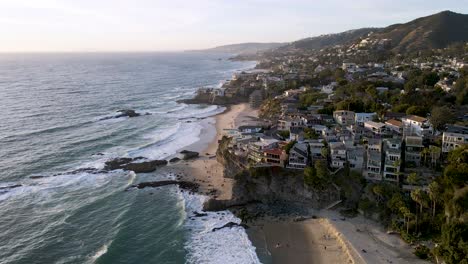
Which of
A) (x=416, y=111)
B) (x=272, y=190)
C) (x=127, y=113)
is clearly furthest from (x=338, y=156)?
(x=127, y=113)

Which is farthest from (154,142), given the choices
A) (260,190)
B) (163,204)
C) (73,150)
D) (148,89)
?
(148,89)

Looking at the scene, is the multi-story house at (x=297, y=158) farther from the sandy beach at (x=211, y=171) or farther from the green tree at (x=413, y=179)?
the green tree at (x=413, y=179)

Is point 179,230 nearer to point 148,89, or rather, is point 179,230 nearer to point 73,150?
point 73,150

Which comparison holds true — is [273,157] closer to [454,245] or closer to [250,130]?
[250,130]

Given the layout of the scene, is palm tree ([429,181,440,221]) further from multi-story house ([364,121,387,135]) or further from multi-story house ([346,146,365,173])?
multi-story house ([364,121,387,135])

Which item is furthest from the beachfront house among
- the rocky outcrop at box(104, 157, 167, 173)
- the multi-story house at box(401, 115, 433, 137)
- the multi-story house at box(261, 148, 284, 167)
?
the multi-story house at box(401, 115, 433, 137)

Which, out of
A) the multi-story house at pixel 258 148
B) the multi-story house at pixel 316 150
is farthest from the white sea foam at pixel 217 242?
the multi-story house at pixel 316 150
